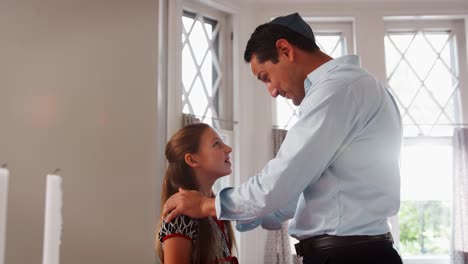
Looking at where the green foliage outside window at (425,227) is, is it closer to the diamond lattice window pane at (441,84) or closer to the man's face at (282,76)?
the diamond lattice window pane at (441,84)

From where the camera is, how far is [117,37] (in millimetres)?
2984

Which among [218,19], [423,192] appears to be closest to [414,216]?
[423,192]

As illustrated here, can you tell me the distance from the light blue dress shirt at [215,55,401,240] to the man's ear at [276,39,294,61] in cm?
17

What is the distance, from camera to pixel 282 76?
1501mm

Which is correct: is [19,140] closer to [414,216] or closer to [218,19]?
[218,19]

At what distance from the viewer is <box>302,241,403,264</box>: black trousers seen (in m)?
1.26

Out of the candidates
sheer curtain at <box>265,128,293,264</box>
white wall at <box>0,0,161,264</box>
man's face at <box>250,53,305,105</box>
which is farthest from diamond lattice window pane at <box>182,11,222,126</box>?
man's face at <box>250,53,305,105</box>

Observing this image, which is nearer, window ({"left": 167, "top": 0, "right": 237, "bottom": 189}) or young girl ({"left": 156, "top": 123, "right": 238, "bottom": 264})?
young girl ({"left": 156, "top": 123, "right": 238, "bottom": 264})

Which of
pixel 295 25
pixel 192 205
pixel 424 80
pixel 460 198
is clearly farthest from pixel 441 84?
pixel 192 205

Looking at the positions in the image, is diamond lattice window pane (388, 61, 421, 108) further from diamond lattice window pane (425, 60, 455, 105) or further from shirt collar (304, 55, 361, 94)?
→ shirt collar (304, 55, 361, 94)

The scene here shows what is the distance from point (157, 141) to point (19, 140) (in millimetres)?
750

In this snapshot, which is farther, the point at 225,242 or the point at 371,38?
the point at 371,38

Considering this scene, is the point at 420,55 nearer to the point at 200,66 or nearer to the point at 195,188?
the point at 200,66

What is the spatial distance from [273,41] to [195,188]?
2.53ft
